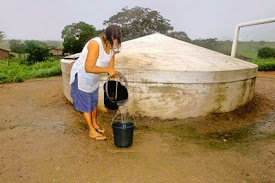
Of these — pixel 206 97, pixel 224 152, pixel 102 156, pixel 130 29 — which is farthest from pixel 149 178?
pixel 130 29

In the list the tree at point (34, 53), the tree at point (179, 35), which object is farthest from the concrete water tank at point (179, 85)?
the tree at point (179, 35)

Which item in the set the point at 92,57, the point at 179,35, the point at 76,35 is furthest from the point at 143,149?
the point at 179,35

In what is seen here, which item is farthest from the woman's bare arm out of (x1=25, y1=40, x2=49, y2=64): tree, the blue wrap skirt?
(x1=25, y1=40, x2=49, y2=64): tree

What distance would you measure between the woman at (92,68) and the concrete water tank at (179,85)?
119cm

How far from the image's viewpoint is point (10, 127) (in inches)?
188

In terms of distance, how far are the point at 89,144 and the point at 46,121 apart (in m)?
1.50

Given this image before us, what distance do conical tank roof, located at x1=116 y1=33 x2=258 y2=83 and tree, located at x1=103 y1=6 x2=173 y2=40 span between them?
22.6 meters

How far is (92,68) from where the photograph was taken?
3.52 meters

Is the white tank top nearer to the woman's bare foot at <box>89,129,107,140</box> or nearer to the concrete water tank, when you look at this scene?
the woman's bare foot at <box>89,129,107,140</box>

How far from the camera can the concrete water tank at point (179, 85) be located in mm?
5008

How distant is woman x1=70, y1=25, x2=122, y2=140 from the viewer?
138 inches

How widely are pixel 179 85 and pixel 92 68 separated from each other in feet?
6.81

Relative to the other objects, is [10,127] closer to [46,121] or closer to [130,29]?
[46,121]

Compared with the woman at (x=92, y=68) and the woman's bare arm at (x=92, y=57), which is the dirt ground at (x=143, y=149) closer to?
the woman at (x=92, y=68)
